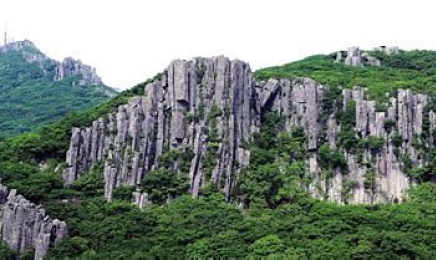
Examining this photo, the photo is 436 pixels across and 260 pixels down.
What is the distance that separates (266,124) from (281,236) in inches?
599

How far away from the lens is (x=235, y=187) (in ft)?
218

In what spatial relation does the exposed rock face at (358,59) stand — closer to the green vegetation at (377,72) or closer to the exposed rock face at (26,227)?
the green vegetation at (377,72)

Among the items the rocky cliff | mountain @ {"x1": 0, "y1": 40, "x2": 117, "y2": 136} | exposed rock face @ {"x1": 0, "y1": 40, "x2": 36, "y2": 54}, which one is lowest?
the rocky cliff

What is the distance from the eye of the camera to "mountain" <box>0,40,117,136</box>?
9677cm

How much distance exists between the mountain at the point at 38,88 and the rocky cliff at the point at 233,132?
23.4 meters

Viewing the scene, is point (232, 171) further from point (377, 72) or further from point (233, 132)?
point (377, 72)

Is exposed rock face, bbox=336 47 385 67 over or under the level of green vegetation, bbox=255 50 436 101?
over

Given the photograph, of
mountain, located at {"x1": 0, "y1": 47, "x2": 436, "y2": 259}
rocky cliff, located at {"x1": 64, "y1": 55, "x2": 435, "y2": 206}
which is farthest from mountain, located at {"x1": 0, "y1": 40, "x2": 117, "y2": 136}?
mountain, located at {"x1": 0, "y1": 47, "x2": 436, "y2": 259}

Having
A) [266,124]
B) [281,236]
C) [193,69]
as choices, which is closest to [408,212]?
[281,236]

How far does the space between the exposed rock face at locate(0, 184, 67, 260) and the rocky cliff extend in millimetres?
7309

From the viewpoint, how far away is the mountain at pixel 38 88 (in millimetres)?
96769

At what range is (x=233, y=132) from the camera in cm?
6850

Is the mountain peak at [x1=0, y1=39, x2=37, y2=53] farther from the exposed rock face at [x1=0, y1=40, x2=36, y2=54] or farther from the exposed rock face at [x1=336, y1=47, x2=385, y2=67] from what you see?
the exposed rock face at [x1=336, y1=47, x2=385, y2=67]

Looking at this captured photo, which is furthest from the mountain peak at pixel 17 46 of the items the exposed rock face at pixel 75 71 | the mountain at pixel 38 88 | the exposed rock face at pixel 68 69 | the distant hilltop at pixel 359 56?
the distant hilltop at pixel 359 56
